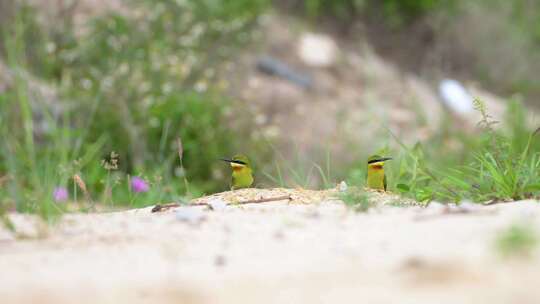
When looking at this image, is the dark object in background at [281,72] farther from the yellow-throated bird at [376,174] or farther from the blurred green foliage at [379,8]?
the yellow-throated bird at [376,174]

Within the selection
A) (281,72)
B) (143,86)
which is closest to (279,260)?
(143,86)

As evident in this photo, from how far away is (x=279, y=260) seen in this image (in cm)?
217

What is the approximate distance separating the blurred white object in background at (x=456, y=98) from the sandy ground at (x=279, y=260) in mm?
9229

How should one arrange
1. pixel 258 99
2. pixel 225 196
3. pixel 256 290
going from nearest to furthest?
1. pixel 256 290
2. pixel 225 196
3. pixel 258 99

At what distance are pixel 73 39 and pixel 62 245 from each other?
6186 mm

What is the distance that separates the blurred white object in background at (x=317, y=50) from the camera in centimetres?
1212

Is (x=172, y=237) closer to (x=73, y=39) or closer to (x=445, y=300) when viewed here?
(x=445, y=300)

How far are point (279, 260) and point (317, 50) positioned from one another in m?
10.3

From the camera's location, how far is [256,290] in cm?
195

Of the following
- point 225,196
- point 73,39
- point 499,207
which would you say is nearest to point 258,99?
point 73,39

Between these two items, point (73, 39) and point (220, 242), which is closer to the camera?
point (220, 242)

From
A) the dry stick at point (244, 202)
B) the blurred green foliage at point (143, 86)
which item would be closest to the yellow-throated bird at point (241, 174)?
the dry stick at point (244, 202)

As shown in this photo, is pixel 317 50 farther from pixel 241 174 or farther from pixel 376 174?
pixel 376 174

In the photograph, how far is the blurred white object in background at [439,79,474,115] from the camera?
11.9m
